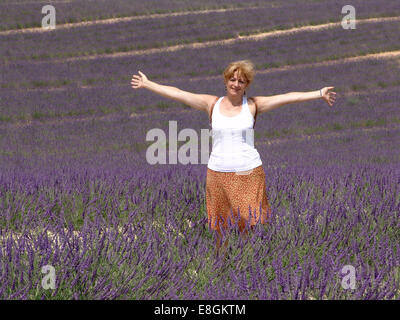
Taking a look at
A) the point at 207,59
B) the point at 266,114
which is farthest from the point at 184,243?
the point at 207,59

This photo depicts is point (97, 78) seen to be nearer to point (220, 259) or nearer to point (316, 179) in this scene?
point (316, 179)

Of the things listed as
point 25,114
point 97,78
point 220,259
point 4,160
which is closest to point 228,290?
point 220,259

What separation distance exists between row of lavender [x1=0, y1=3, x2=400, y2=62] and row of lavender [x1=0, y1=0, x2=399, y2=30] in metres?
0.49

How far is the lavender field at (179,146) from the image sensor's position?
2.83 meters

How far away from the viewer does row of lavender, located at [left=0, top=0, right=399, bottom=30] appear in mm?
26673

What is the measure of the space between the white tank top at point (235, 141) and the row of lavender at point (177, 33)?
17.1 m

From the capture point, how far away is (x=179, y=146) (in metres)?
11.5

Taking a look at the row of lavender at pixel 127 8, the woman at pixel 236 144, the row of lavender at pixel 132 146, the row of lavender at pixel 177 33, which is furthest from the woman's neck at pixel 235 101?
the row of lavender at pixel 127 8

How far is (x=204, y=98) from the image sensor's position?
350 centimetres

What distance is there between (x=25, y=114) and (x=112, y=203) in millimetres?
9139

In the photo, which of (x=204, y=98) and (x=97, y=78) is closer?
(x=204, y=98)

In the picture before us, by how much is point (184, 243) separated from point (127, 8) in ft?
90.8

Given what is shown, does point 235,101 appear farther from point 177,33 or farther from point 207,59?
point 177,33

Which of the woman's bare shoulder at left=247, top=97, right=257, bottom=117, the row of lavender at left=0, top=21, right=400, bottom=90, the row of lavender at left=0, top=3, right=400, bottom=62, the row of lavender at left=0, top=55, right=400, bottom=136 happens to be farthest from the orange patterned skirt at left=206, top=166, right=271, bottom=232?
the row of lavender at left=0, top=3, right=400, bottom=62
